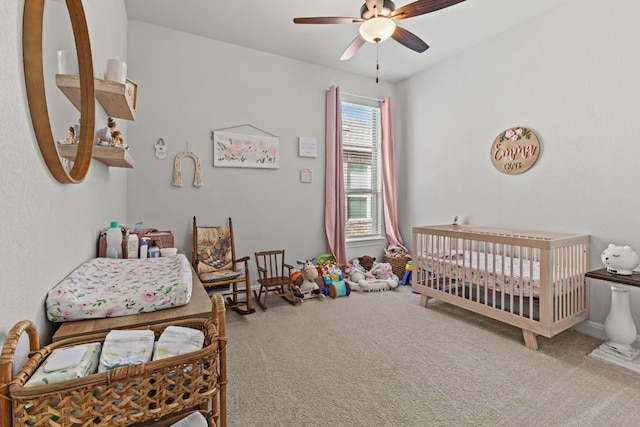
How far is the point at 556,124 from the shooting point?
2660 millimetres

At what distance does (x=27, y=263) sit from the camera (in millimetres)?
923

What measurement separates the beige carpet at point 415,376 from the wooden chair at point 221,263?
30cm

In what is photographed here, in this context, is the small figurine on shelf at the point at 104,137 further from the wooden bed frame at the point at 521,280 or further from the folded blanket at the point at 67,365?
the wooden bed frame at the point at 521,280

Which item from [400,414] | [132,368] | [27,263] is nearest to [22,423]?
[132,368]

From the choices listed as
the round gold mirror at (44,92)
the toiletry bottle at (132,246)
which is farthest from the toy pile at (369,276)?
the round gold mirror at (44,92)

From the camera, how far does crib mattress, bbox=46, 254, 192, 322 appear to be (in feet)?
3.57

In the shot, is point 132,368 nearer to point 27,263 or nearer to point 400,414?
point 27,263

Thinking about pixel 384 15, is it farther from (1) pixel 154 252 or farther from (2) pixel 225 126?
(1) pixel 154 252

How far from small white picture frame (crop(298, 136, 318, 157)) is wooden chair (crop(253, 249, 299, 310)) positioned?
1.28 metres

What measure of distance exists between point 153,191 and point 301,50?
2.28m

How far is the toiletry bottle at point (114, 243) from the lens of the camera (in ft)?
6.16

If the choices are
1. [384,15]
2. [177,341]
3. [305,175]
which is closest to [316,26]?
[384,15]

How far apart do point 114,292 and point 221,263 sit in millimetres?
1793

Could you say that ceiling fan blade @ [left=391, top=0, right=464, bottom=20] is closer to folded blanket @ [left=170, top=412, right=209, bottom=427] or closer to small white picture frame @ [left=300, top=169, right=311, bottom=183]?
small white picture frame @ [left=300, top=169, right=311, bottom=183]
